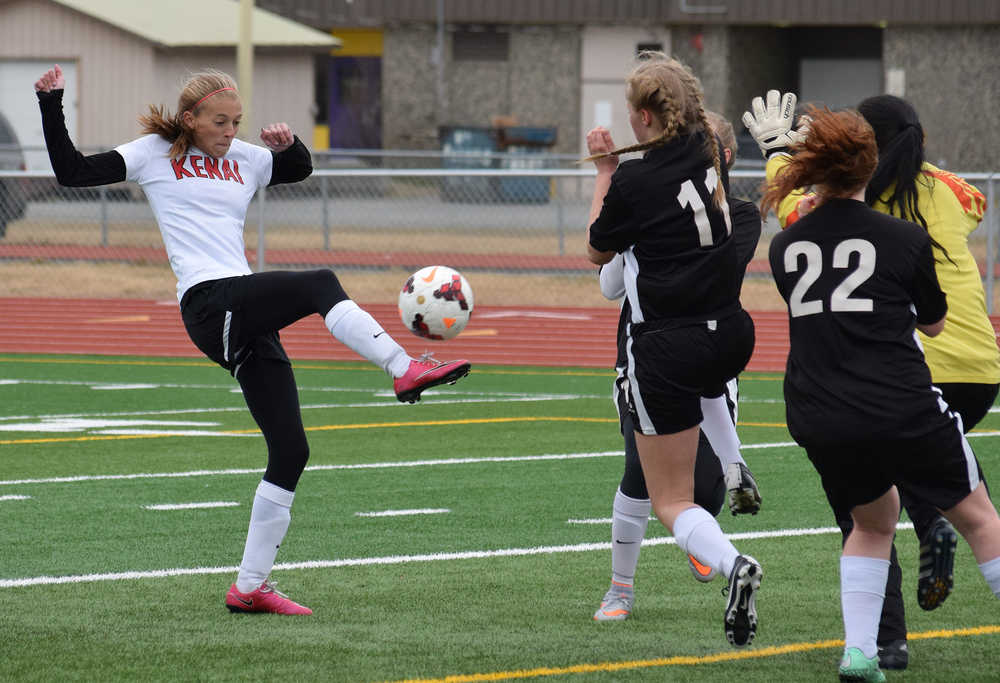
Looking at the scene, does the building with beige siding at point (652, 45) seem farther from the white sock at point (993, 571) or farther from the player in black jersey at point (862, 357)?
the white sock at point (993, 571)

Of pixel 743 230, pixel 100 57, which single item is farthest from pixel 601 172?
pixel 100 57

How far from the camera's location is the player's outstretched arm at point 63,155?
6.18 meters

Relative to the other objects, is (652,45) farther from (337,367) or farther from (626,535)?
(626,535)

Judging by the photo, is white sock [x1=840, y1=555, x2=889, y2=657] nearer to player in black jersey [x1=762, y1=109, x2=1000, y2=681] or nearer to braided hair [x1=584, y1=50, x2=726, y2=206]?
player in black jersey [x1=762, y1=109, x2=1000, y2=681]

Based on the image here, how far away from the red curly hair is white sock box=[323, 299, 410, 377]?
1647mm

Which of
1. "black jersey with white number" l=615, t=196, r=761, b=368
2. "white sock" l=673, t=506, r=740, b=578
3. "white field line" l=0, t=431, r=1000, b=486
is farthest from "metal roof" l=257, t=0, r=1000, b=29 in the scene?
"white sock" l=673, t=506, r=740, b=578

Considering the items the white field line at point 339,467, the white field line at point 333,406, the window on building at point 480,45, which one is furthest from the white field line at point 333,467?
the window on building at point 480,45

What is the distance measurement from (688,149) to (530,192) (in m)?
15.6

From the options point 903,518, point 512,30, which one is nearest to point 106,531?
point 903,518

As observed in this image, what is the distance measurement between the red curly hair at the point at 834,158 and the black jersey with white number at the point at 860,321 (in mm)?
70

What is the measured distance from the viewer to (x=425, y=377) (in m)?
5.90

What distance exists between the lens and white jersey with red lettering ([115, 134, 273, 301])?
6.29 metres

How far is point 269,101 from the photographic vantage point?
116ft

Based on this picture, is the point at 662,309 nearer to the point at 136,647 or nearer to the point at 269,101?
the point at 136,647
